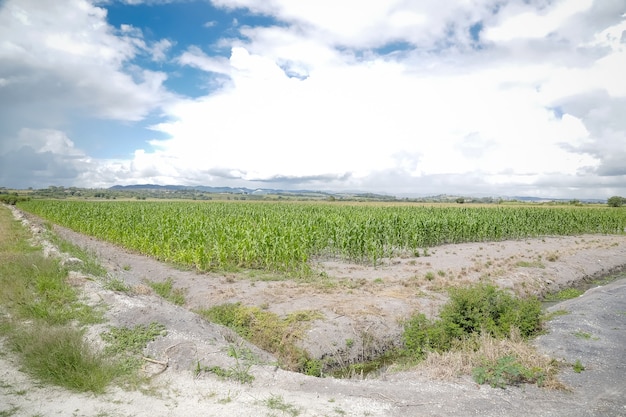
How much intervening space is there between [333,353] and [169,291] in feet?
23.7

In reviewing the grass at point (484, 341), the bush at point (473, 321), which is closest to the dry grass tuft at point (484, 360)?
the grass at point (484, 341)

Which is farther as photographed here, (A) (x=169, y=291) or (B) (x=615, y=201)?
(B) (x=615, y=201)

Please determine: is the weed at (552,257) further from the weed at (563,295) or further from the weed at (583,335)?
the weed at (583,335)

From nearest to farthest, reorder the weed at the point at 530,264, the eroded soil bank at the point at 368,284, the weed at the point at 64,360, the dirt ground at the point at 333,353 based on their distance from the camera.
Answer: the dirt ground at the point at 333,353
the weed at the point at 64,360
the eroded soil bank at the point at 368,284
the weed at the point at 530,264

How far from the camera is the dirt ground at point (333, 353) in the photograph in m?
5.51

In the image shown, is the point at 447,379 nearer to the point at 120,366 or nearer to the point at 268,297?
the point at 120,366

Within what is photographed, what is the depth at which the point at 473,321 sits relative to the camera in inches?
334

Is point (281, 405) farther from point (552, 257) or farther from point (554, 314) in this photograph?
point (552, 257)

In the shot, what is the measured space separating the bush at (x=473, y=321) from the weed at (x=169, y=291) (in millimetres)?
7539

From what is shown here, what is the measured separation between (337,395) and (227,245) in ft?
38.4

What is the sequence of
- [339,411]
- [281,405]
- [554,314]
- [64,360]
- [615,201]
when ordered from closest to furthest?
[339,411], [281,405], [64,360], [554,314], [615,201]

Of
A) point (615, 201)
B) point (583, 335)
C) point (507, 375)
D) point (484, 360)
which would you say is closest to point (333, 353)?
point (484, 360)

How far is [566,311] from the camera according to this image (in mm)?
10234

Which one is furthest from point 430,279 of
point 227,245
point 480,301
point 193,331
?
point 193,331
